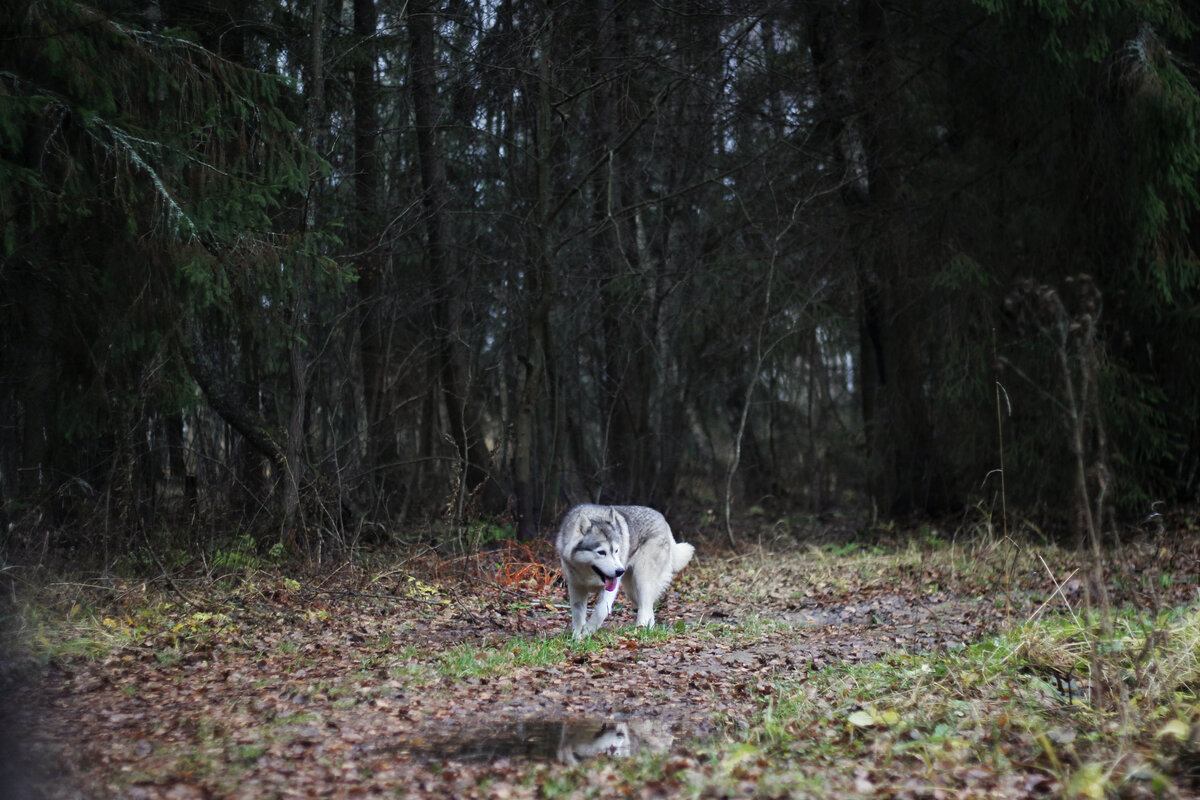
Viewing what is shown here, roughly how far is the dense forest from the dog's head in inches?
103

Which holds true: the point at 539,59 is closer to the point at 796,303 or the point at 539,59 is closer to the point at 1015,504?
the point at 796,303

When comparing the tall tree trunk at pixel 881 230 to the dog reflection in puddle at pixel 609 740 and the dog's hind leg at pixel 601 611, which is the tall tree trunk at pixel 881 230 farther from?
the dog reflection in puddle at pixel 609 740

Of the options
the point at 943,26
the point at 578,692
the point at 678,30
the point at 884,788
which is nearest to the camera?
the point at 884,788

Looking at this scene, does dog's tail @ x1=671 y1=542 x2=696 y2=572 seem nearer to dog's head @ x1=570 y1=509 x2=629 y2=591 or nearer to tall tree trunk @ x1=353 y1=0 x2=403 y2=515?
dog's head @ x1=570 y1=509 x2=629 y2=591

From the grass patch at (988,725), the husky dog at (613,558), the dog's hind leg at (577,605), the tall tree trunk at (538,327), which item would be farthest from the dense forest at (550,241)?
the dog's hind leg at (577,605)

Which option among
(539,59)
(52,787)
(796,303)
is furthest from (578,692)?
(796,303)

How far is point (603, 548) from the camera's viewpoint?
28.1 feet

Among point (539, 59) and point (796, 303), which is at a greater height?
point (539, 59)

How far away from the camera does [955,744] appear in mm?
5199

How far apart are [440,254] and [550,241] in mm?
2279

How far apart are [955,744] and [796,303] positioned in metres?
13.4

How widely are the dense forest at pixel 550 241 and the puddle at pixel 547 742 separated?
15.1 feet

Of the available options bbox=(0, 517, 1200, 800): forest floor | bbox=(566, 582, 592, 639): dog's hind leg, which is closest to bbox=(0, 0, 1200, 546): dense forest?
bbox=(0, 517, 1200, 800): forest floor

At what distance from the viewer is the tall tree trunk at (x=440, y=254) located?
46.8 ft
